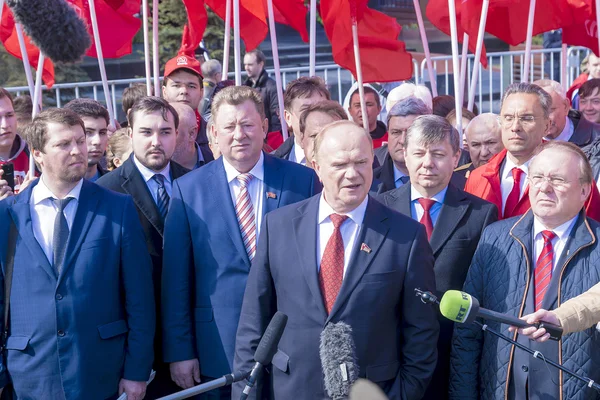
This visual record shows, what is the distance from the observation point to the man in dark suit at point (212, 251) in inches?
180

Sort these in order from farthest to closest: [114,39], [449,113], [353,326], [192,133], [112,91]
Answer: [112,91] < [114,39] < [449,113] < [192,133] < [353,326]

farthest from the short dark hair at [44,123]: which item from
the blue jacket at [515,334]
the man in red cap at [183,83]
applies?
the man in red cap at [183,83]

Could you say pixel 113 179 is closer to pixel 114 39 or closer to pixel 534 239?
pixel 534 239

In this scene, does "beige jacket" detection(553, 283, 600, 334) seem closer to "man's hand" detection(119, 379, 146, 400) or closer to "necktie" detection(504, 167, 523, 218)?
"necktie" detection(504, 167, 523, 218)

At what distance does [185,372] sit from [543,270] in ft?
6.15

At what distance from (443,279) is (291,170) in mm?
1010

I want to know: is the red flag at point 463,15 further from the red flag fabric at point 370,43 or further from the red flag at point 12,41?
the red flag at point 12,41

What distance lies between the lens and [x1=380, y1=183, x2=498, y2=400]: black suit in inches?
182

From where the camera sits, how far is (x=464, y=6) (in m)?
8.00

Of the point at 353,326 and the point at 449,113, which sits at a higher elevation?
the point at 449,113

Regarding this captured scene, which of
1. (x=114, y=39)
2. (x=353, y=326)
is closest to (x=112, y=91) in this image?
(x=114, y=39)

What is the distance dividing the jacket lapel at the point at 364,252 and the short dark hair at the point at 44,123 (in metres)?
1.59

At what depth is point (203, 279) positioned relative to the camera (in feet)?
15.1

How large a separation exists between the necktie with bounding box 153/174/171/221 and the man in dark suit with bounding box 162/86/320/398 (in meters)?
0.37
